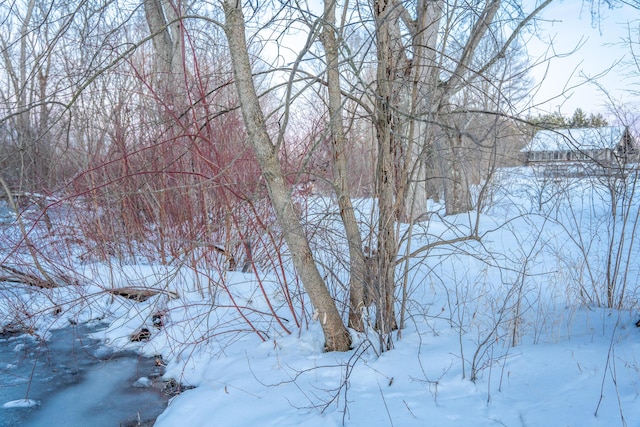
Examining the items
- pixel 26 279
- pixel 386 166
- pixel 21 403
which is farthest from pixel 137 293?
pixel 386 166

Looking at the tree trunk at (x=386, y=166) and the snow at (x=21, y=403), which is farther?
the snow at (x=21, y=403)

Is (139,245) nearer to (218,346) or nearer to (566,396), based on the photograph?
A: (218,346)

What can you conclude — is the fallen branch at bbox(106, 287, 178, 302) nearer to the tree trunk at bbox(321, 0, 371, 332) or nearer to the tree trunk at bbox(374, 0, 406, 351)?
the tree trunk at bbox(321, 0, 371, 332)

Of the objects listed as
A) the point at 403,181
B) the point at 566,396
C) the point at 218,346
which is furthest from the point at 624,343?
the point at 218,346

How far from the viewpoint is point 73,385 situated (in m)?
4.50

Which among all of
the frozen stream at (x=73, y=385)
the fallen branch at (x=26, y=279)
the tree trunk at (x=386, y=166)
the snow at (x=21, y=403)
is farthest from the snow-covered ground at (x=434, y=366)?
the fallen branch at (x=26, y=279)

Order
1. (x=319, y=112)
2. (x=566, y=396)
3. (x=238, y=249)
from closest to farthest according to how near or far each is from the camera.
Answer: (x=566, y=396) → (x=319, y=112) → (x=238, y=249)

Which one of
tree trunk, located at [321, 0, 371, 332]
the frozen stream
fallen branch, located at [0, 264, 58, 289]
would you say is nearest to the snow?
the frozen stream

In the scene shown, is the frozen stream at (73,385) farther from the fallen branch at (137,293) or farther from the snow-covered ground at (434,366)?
the fallen branch at (137,293)

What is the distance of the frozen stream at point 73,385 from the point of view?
12.8ft

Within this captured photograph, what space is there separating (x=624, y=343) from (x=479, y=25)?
8.14 ft

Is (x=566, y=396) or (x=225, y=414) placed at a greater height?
(x=566, y=396)

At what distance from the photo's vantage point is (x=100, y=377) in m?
4.68

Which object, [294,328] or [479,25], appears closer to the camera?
[479,25]
